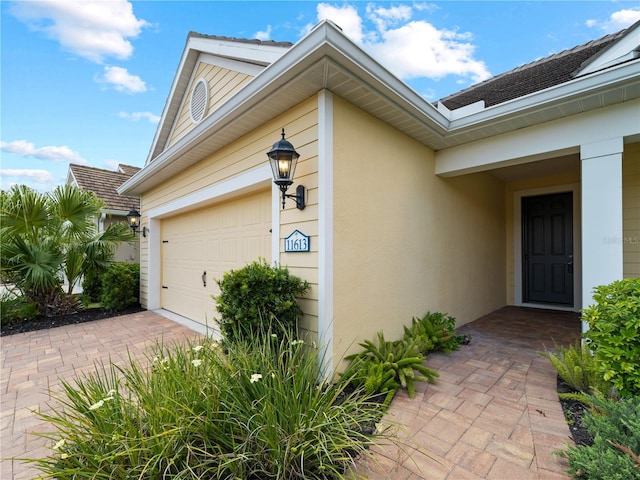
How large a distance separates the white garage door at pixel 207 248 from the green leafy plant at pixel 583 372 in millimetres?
3238

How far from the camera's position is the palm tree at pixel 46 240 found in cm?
549

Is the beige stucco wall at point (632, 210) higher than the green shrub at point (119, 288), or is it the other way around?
the beige stucco wall at point (632, 210)

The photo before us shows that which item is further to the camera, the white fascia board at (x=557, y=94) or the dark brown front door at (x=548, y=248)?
the dark brown front door at (x=548, y=248)

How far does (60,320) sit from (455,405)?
286 inches

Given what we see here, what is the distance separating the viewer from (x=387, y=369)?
9.20 ft

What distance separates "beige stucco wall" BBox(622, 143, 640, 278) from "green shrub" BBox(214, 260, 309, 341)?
182 inches

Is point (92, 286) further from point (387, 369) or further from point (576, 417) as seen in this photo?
point (576, 417)

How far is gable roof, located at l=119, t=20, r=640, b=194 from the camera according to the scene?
2.45 m

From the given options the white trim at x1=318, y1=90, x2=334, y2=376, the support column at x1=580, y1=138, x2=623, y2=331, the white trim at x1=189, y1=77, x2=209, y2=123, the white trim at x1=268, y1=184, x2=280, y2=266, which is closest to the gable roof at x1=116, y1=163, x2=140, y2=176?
the white trim at x1=189, y1=77, x2=209, y2=123

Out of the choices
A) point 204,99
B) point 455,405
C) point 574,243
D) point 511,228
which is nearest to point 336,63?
point 455,405

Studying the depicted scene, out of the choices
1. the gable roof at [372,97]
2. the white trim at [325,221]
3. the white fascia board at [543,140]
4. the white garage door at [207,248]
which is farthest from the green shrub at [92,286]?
the white fascia board at [543,140]

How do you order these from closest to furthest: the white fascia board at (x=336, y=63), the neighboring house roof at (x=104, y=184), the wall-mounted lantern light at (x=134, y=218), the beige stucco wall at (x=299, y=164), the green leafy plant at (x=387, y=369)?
the white fascia board at (x=336, y=63), the green leafy plant at (x=387, y=369), the beige stucco wall at (x=299, y=164), the wall-mounted lantern light at (x=134, y=218), the neighboring house roof at (x=104, y=184)

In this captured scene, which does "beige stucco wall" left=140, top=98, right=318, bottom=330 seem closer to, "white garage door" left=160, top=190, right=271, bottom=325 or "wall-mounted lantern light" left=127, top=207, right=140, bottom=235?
"white garage door" left=160, top=190, right=271, bottom=325

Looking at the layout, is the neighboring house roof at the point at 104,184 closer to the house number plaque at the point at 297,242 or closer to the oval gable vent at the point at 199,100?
the oval gable vent at the point at 199,100
